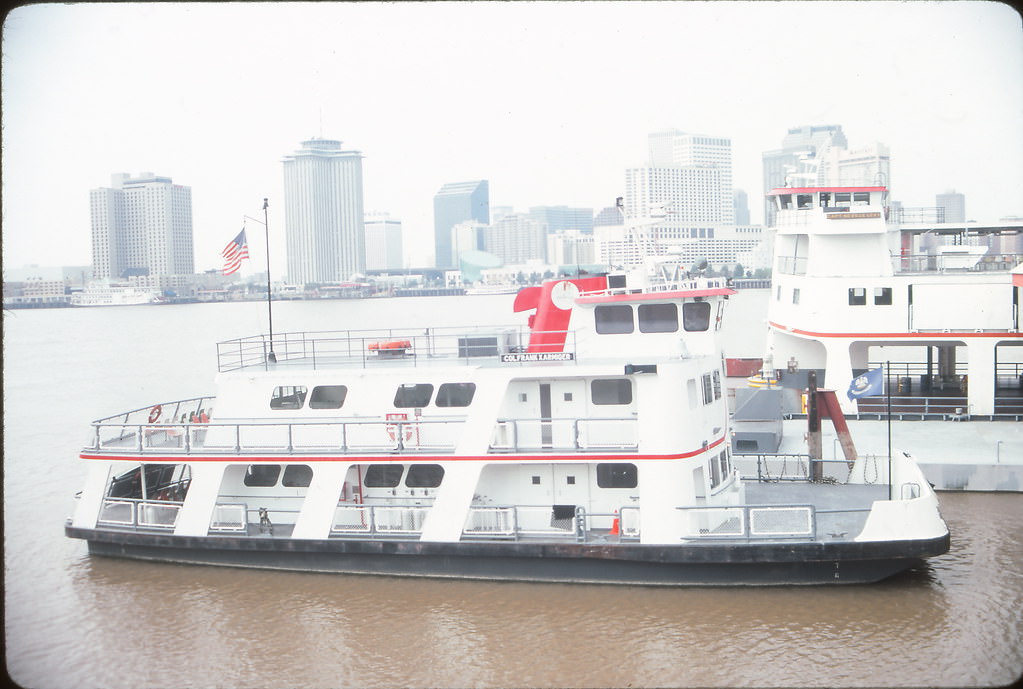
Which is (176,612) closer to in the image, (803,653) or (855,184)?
(803,653)

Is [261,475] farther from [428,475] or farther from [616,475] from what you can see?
[616,475]

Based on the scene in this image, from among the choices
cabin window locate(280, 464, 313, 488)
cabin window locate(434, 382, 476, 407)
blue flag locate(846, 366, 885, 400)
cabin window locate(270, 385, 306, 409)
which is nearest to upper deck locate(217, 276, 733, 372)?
cabin window locate(434, 382, 476, 407)

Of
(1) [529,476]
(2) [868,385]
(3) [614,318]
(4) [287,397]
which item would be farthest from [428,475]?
(2) [868,385]

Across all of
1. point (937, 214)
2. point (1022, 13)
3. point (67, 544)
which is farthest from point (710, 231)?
point (1022, 13)

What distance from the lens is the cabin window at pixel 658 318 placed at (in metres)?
17.1

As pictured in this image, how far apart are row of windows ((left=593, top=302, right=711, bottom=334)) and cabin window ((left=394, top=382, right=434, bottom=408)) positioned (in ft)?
10.3

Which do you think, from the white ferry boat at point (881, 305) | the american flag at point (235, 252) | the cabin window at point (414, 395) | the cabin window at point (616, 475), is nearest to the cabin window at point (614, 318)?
the cabin window at point (616, 475)

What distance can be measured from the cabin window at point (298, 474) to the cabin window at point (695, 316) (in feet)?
23.1

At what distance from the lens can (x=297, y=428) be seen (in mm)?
17312

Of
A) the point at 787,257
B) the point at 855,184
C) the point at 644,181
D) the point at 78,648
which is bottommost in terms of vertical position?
the point at 78,648

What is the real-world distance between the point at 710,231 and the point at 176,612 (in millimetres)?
68464

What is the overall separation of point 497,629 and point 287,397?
5888 mm

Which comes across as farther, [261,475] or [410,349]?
[410,349]

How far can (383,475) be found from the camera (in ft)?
56.5
